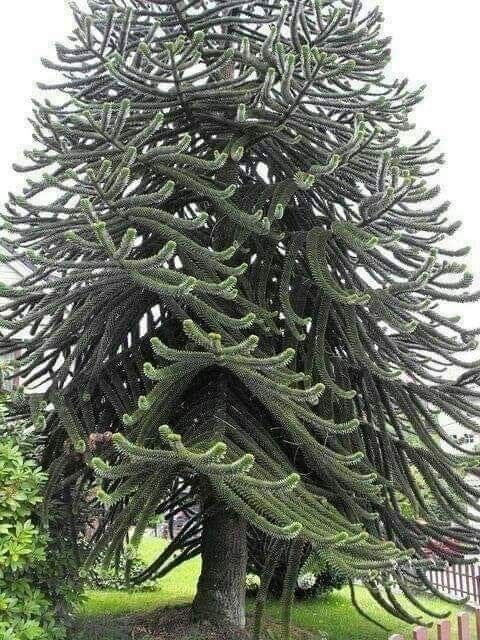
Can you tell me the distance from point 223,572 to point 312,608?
123 inches

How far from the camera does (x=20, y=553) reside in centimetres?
358

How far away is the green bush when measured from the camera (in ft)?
11.6

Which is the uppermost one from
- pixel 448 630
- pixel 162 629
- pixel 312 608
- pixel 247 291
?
pixel 247 291

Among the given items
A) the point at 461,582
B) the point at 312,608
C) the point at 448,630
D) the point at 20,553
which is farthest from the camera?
the point at 461,582

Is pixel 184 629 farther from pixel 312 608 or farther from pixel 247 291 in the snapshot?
pixel 312 608

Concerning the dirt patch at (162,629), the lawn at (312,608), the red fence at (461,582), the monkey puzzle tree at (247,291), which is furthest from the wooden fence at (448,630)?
the red fence at (461,582)

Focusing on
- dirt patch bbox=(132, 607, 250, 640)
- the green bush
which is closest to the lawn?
dirt patch bbox=(132, 607, 250, 640)

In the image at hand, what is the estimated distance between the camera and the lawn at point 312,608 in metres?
6.36

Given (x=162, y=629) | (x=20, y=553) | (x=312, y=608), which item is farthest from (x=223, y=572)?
(x=312, y=608)

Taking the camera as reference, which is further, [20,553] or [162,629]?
[162,629]

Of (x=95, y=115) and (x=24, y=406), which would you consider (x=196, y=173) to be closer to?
(x=95, y=115)

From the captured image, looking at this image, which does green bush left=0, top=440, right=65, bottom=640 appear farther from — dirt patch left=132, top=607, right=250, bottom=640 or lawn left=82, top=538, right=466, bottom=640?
lawn left=82, top=538, right=466, bottom=640

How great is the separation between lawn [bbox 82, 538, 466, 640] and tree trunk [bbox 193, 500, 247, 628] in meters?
1.22

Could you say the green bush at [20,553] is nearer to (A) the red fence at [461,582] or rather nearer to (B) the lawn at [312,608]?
(B) the lawn at [312,608]
